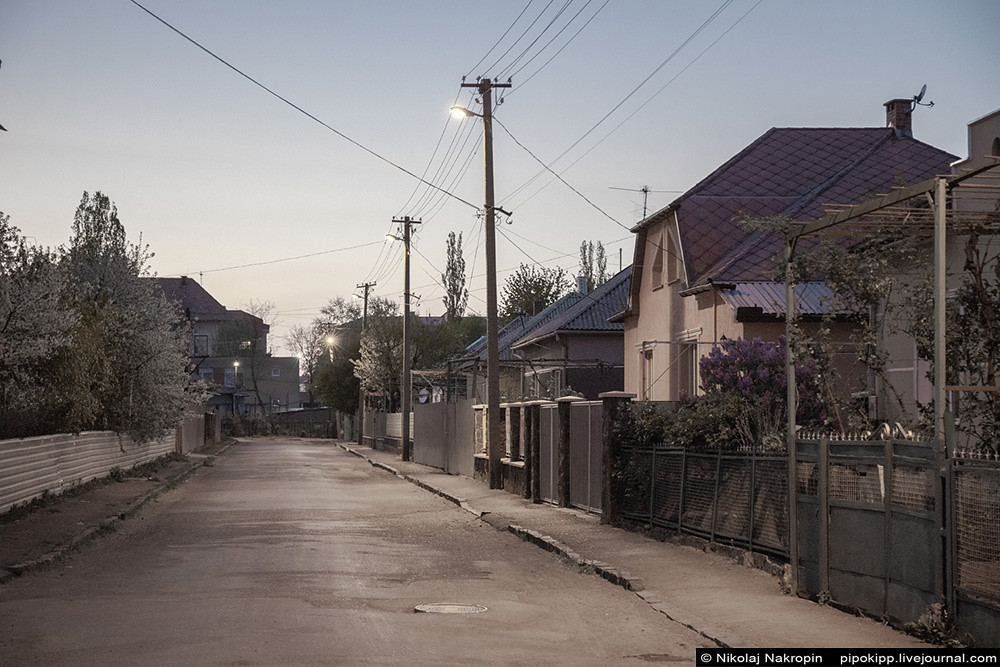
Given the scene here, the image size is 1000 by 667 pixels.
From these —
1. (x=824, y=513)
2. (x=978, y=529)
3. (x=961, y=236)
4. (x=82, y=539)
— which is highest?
(x=961, y=236)

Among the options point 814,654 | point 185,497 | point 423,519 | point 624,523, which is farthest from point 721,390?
point 185,497

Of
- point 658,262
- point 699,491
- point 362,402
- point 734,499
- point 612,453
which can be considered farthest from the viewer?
point 362,402

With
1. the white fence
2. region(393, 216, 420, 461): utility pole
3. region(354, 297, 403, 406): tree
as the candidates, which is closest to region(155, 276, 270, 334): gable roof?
region(354, 297, 403, 406): tree

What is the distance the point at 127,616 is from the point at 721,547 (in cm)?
726

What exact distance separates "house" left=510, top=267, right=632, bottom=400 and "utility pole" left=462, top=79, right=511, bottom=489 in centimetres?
935

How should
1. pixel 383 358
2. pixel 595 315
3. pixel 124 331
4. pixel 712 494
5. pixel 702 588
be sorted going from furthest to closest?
pixel 383 358
pixel 595 315
pixel 124 331
pixel 712 494
pixel 702 588

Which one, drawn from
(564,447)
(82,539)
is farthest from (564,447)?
(82,539)

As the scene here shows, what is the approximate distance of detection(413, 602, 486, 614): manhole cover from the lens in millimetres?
10688

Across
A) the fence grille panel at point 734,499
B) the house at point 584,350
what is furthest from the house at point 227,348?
the fence grille panel at point 734,499

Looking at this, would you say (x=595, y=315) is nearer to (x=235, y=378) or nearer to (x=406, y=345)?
(x=406, y=345)

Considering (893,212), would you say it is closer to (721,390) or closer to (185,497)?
(721,390)

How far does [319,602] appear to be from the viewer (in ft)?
36.3

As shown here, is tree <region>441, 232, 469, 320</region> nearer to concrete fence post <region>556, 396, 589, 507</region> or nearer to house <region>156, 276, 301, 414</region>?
house <region>156, 276, 301, 414</region>

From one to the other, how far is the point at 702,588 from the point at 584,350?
29603 millimetres
